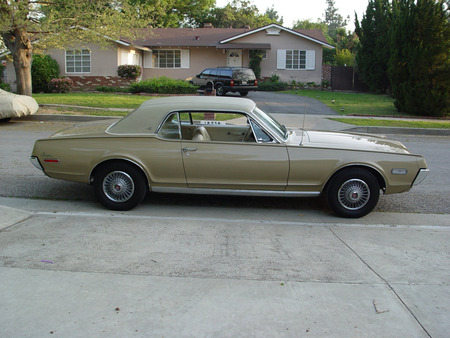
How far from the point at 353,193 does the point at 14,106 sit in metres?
11.3

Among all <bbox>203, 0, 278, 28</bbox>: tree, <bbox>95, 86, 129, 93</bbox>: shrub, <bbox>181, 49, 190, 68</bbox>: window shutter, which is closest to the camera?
<bbox>95, 86, 129, 93</bbox>: shrub

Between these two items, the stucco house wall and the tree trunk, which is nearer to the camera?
the tree trunk

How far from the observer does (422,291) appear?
158 inches

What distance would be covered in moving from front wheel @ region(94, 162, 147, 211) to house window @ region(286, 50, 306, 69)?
29381mm

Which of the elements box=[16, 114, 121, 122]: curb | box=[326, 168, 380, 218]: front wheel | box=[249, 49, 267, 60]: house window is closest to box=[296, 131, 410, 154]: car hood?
box=[326, 168, 380, 218]: front wheel

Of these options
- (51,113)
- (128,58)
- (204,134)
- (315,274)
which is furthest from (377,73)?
(315,274)

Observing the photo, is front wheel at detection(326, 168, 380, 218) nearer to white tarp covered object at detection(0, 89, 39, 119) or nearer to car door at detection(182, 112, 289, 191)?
car door at detection(182, 112, 289, 191)

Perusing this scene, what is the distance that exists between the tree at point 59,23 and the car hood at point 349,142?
457 inches

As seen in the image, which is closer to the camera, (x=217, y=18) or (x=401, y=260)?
(x=401, y=260)

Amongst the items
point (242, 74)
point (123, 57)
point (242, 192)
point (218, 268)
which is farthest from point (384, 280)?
point (123, 57)

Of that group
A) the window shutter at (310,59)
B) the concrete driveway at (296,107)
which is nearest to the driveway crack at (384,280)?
the concrete driveway at (296,107)

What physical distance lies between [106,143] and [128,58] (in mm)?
26673

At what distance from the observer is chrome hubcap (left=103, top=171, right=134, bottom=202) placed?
6090 millimetres

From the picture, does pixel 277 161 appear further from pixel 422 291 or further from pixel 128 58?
pixel 128 58
